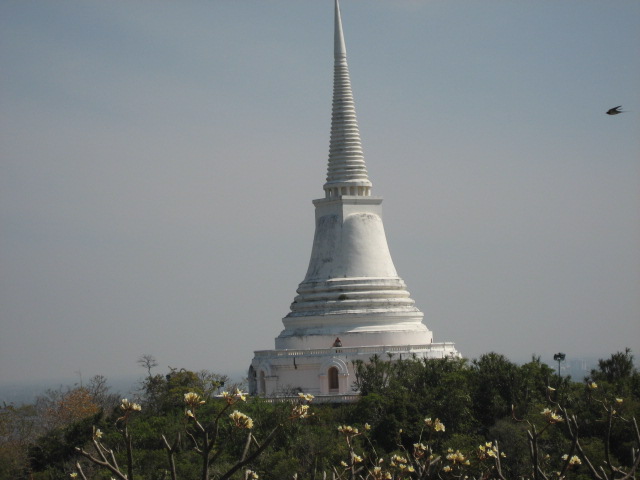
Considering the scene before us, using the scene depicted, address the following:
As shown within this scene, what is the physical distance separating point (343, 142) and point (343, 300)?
8911mm

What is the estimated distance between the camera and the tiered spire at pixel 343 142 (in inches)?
2579

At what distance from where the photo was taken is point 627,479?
17.2m

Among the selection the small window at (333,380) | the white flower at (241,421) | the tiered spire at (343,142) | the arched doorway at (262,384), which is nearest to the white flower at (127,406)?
the white flower at (241,421)

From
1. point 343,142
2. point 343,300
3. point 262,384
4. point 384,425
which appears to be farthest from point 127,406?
point 343,142

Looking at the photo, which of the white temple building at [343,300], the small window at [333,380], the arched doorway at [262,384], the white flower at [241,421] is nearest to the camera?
the white flower at [241,421]

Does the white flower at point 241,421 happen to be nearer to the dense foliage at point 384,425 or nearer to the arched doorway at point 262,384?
the dense foliage at point 384,425

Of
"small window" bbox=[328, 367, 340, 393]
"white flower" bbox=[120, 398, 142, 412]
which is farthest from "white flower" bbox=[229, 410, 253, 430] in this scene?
"small window" bbox=[328, 367, 340, 393]

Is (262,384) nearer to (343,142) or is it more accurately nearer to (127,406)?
(343,142)

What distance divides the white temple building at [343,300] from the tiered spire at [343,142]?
0.05 m

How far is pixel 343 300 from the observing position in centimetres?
6234

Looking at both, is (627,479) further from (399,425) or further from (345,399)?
(345,399)

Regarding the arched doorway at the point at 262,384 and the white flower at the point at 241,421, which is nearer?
the white flower at the point at 241,421

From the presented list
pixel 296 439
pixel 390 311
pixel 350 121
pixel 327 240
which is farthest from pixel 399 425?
pixel 350 121

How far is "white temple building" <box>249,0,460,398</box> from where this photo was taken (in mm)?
59719
